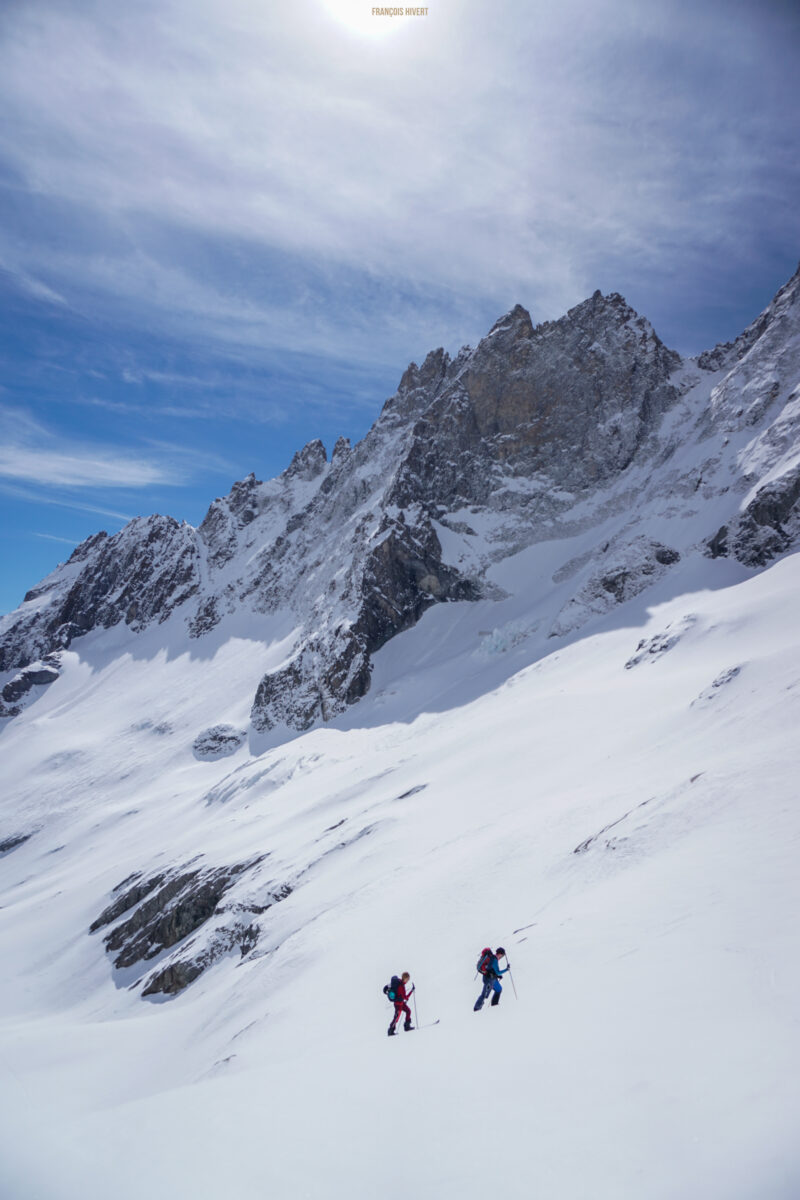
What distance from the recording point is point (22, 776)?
84.1m

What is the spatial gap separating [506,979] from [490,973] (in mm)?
1132

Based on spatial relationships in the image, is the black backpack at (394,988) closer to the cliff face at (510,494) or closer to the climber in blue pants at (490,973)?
the climber in blue pants at (490,973)

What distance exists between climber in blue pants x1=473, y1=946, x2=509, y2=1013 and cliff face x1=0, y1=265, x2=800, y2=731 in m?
47.2

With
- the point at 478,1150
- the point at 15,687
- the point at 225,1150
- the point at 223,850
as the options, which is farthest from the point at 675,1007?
the point at 15,687

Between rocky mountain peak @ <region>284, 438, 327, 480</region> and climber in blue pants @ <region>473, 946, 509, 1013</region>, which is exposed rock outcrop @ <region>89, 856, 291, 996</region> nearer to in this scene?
climber in blue pants @ <region>473, 946, 509, 1013</region>

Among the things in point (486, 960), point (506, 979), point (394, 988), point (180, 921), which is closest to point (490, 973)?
point (486, 960)

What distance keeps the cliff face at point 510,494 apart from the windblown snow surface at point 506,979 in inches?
572

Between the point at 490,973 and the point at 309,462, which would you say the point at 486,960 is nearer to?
the point at 490,973

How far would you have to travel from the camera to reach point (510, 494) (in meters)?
88.8

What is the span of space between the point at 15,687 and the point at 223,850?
3725 inches

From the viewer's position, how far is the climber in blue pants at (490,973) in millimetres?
9781

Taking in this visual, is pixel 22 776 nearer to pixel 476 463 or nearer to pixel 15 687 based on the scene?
pixel 15 687

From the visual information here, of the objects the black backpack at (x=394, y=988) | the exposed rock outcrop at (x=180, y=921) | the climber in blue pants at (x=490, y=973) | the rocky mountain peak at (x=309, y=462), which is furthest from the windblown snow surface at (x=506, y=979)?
the rocky mountain peak at (x=309, y=462)

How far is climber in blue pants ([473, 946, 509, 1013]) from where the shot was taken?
9781 mm
